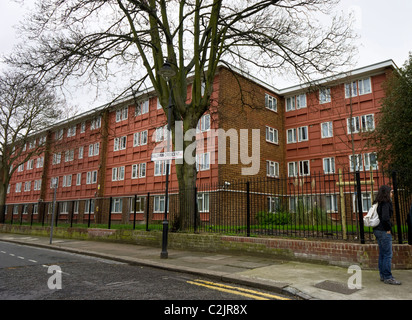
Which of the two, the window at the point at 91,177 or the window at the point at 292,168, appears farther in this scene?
the window at the point at 91,177

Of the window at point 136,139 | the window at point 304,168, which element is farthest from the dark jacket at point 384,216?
the window at point 136,139

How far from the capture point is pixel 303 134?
2911 centimetres

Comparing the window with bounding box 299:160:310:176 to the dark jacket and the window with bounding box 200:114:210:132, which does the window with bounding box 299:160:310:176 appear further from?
the dark jacket

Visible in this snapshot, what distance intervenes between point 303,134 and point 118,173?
1844cm

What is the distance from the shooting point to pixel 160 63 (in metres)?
13.6

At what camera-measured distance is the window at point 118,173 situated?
104ft

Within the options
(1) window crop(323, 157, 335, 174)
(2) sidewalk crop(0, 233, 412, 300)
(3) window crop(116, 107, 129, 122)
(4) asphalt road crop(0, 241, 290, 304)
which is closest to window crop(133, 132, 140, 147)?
(3) window crop(116, 107, 129, 122)

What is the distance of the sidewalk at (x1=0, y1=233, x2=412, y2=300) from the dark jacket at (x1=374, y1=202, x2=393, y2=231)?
1.05 meters

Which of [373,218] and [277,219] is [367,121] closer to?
[277,219]

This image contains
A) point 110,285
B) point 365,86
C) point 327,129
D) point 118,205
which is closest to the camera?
point 110,285

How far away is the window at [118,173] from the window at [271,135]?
14.6 meters

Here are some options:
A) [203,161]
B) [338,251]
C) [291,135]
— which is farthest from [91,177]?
[338,251]

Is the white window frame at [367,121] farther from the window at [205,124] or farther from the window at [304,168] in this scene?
the window at [205,124]
